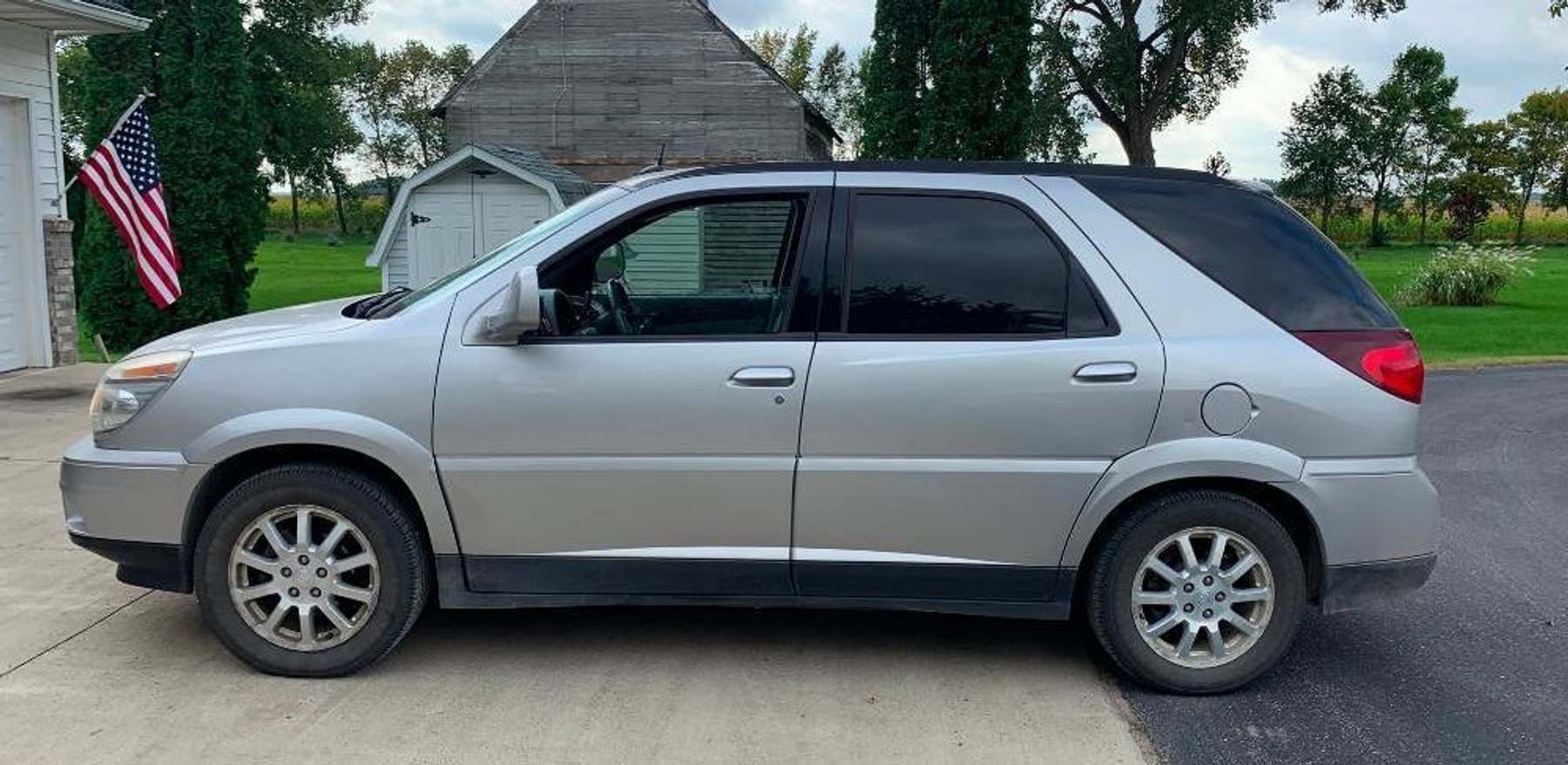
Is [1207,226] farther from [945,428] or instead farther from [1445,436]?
[1445,436]

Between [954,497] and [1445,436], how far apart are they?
23.7 ft

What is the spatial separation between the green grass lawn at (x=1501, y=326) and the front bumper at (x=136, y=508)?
14.4m

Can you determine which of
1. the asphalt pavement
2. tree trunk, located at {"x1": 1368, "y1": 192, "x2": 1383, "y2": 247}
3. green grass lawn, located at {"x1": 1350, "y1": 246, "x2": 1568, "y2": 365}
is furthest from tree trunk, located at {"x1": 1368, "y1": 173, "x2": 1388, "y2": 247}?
the asphalt pavement

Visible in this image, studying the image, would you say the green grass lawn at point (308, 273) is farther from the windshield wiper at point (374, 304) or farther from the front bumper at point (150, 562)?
the front bumper at point (150, 562)

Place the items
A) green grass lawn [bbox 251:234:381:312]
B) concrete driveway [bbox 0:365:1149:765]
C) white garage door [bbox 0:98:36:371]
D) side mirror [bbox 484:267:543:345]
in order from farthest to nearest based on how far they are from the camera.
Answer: green grass lawn [bbox 251:234:381:312] < white garage door [bbox 0:98:36:371] < side mirror [bbox 484:267:543:345] < concrete driveway [bbox 0:365:1149:765]

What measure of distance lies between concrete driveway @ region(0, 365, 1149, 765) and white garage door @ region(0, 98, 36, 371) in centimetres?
730

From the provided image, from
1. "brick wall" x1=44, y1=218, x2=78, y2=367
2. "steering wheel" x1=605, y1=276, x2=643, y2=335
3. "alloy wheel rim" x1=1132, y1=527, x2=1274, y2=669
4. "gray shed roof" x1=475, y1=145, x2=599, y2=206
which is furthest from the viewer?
"gray shed roof" x1=475, y1=145, x2=599, y2=206

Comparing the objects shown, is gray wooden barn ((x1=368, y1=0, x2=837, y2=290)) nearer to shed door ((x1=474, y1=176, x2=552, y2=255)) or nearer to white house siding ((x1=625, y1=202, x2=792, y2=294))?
shed door ((x1=474, y1=176, x2=552, y2=255))

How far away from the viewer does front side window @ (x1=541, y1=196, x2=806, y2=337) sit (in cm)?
438

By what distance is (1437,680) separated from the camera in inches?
178

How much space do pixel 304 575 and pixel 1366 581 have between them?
149 inches

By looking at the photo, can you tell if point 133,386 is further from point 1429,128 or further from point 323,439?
point 1429,128

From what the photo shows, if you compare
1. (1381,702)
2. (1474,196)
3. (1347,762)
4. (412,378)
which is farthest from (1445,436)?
(1474,196)

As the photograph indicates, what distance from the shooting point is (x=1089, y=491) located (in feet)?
13.7
